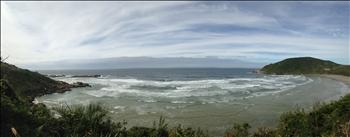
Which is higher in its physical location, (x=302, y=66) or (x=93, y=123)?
(x=302, y=66)

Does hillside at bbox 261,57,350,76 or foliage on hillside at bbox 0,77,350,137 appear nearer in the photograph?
foliage on hillside at bbox 0,77,350,137

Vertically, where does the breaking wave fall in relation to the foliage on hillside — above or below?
below

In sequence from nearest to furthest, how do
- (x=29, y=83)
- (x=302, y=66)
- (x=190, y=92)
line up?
(x=190, y=92)
(x=29, y=83)
(x=302, y=66)

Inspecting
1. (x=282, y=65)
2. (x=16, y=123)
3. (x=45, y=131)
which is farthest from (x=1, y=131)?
(x=282, y=65)

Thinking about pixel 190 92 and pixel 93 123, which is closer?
pixel 93 123

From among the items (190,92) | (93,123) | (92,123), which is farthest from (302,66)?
(92,123)

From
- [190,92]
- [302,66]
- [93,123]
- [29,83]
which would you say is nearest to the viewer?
[93,123]

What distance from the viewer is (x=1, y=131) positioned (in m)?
10.2

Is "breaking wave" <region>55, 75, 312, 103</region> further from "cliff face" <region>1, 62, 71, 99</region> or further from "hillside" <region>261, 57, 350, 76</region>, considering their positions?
"hillside" <region>261, 57, 350, 76</region>

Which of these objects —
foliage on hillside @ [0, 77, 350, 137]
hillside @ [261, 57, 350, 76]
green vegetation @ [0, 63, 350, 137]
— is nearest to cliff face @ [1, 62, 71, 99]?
green vegetation @ [0, 63, 350, 137]

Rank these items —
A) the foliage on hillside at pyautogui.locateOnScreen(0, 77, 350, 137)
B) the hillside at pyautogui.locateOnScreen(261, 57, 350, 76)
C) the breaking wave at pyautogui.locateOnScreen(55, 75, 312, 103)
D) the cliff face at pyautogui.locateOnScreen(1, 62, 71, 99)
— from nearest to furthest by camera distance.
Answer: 1. the foliage on hillside at pyautogui.locateOnScreen(0, 77, 350, 137)
2. the breaking wave at pyautogui.locateOnScreen(55, 75, 312, 103)
3. the cliff face at pyautogui.locateOnScreen(1, 62, 71, 99)
4. the hillside at pyautogui.locateOnScreen(261, 57, 350, 76)

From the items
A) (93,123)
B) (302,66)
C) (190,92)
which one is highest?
(302,66)

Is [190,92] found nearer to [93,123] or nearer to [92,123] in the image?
[93,123]

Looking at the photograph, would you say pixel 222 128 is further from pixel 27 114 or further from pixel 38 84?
pixel 38 84
